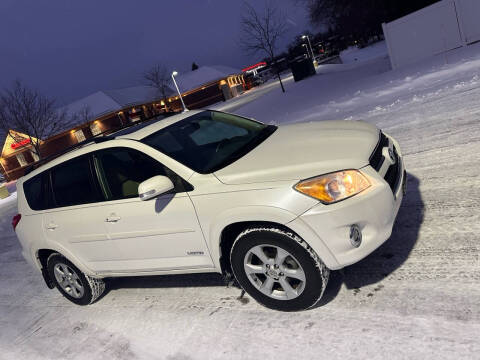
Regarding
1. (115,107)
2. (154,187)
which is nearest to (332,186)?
(154,187)

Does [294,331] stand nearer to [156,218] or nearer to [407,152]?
[156,218]

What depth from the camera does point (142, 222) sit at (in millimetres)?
3859

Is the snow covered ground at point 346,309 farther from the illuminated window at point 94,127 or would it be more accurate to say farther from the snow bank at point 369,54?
the illuminated window at point 94,127

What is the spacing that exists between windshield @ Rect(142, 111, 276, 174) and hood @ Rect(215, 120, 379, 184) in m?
0.19

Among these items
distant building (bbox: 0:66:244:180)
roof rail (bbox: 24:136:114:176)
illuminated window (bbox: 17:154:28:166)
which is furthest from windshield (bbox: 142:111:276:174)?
illuminated window (bbox: 17:154:28:166)

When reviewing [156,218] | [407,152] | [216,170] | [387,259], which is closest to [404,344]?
[387,259]

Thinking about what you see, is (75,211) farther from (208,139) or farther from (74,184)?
(208,139)

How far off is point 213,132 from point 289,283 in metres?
1.98

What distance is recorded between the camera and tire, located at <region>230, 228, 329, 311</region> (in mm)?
3160

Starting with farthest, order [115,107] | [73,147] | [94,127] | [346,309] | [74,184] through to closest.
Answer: [115,107]
[94,127]
[73,147]
[74,184]
[346,309]

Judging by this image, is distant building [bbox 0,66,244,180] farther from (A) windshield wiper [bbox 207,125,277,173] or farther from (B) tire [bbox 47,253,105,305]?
(A) windshield wiper [bbox 207,125,277,173]

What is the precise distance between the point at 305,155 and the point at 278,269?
3.25 ft

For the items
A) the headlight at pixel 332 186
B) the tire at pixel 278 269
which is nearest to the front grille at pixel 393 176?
the headlight at pixel 332 186

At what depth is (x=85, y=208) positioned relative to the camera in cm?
433
